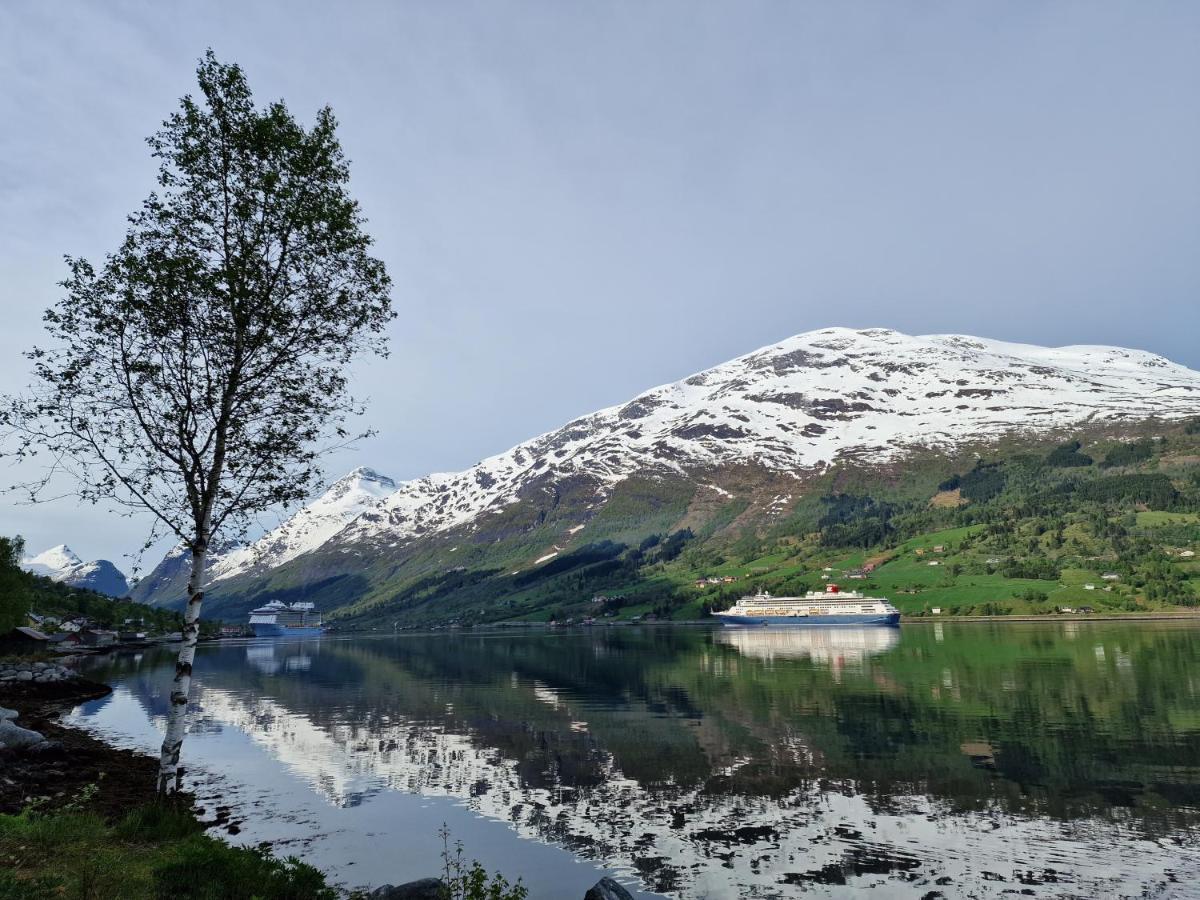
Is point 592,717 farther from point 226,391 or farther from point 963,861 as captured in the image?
point 226,391

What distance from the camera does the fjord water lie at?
24594mm

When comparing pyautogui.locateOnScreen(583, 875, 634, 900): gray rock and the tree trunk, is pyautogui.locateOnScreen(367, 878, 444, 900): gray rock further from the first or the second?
the tree trunk

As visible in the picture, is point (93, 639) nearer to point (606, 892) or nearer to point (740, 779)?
point (740, 779)

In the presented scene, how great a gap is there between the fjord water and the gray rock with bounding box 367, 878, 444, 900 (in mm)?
4637

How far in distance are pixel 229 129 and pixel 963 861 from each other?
136 ft

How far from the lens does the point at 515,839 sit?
93.2 feet

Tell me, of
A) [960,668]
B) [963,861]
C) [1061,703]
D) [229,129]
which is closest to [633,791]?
[963,861]

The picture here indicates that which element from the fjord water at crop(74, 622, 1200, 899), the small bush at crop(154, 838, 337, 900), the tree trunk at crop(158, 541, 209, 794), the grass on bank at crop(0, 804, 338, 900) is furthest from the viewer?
the tree trunk at crop(158, 541, 209, 794)

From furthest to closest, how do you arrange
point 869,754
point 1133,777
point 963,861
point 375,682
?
point 375,682, point 869,754, point 1133,777, point 963,861

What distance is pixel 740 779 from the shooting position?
3641 cm

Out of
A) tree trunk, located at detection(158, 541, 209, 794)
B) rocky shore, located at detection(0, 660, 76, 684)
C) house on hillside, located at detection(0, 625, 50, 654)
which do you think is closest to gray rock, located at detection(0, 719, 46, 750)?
tree trunk, located at detection(158, 541, 209, 794)

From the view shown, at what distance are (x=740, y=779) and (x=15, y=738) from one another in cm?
3946

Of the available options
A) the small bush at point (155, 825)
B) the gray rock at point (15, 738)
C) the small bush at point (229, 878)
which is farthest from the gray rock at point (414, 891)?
the gray rock at point (15, 738)

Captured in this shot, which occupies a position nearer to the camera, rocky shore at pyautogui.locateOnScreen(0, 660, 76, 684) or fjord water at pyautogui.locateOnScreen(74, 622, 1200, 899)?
fjord water at pyautogui.locateOnScreen(74, 622, 1200, 899)
